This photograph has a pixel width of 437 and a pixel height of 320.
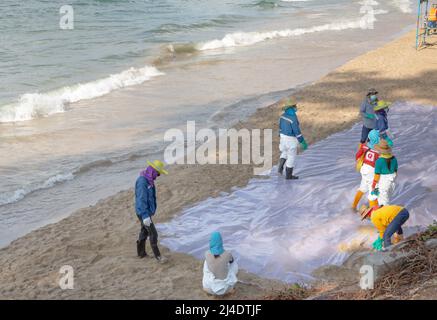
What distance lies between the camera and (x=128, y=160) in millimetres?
14039

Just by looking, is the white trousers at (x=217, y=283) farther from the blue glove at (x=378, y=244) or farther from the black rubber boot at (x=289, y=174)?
the black rubber boot at (x=289, y=174)

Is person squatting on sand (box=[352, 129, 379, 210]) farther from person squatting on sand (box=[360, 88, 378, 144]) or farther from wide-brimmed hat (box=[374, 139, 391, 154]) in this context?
person squatting on sand (box=[360, 88, 378, 144])

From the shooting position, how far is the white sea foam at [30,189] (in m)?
12.0

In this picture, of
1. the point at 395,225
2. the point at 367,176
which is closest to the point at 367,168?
the point at 367,176

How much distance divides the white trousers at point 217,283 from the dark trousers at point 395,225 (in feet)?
6.32

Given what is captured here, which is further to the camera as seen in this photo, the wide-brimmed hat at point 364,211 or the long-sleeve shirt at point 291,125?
the long-sleeve shirt at point 291,125

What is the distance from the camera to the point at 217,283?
7.50 metres

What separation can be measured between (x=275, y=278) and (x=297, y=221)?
1652mm

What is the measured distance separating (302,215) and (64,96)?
12.5 metres

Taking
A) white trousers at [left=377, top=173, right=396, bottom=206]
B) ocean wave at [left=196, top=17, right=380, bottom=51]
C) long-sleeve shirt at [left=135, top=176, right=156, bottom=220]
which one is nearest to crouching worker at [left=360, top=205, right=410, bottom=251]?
white trousers at [left=377, top=173, right=396, bottom=206]

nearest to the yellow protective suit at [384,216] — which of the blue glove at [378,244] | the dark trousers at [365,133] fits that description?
the blue glove at [378,244]

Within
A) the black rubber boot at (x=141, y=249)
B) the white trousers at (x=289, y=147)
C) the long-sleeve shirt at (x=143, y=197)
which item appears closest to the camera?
the long-sleeve shirt at (x=143, y=197)

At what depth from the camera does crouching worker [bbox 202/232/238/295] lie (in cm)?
748
